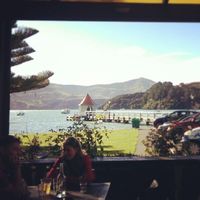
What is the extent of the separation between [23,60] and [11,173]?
37.7 feet

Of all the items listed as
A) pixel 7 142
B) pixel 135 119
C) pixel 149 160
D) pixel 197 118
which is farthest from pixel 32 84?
pixel 7 142

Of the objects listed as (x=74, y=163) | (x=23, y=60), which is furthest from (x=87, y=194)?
(x=23, y=60)

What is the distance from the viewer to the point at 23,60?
541 inches

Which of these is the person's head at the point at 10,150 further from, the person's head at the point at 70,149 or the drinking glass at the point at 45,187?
the person's head at the point at 70,149

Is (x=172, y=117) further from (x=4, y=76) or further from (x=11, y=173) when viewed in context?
(x=11, y=173)

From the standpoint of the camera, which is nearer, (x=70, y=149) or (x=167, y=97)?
(x=70, y=149)

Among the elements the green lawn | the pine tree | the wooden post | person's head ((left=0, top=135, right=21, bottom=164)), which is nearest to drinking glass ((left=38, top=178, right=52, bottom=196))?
person's head ((left=0, top=135, right=21, bottom=164))

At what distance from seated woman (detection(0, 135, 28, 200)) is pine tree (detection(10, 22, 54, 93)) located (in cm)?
996

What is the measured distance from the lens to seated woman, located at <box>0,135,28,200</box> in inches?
98.9

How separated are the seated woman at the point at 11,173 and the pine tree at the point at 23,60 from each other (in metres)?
9.96

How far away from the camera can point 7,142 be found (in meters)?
2.85

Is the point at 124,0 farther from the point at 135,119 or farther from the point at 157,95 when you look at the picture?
the point at 157,95

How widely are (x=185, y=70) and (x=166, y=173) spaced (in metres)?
20.3

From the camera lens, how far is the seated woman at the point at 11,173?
251cm
